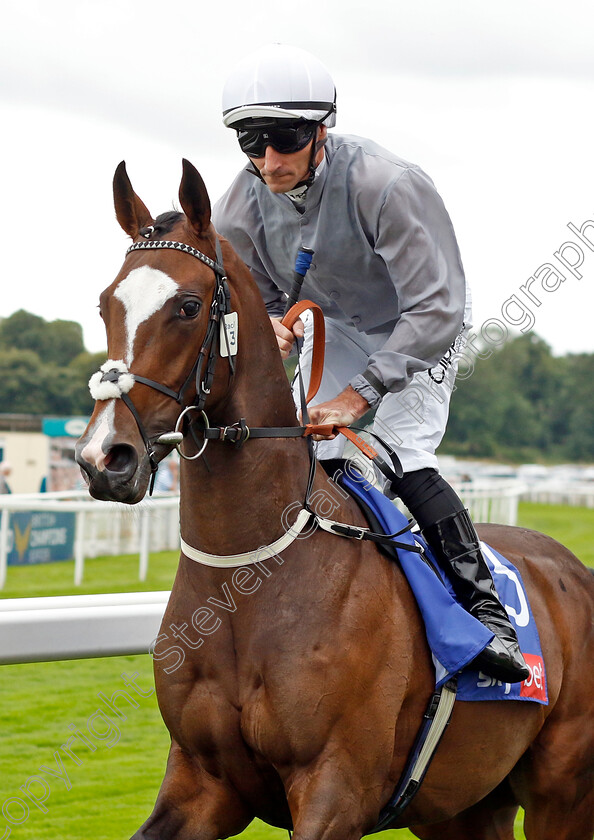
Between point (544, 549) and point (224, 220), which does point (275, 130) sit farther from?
point (544, 549)

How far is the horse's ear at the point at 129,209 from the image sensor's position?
7.91 ft

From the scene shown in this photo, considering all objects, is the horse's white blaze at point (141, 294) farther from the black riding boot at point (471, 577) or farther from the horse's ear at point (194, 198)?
the black riding boot at point (471, 577)

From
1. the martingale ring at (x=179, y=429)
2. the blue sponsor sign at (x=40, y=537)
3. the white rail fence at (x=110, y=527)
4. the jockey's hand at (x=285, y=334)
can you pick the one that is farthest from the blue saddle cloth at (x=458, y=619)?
the blue sponsor sign at (x=40, y=537)

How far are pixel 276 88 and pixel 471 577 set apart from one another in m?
1.43

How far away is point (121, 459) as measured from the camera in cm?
203

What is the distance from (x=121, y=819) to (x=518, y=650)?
192 centimetres

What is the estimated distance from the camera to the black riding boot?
2.72 m

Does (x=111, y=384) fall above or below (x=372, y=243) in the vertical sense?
below

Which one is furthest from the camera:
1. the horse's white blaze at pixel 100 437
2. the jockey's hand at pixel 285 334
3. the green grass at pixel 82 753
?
the green grass at pixel 82 753

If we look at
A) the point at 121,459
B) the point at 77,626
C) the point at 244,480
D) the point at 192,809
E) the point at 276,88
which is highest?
the point at 276,88

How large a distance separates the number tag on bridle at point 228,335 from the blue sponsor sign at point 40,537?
8.38 meters

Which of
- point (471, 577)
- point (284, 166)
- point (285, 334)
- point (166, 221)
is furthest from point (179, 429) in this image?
point (471, 577)

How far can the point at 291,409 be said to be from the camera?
2.58 meters

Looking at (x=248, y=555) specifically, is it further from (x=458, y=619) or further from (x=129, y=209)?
(x=129, y=209)
